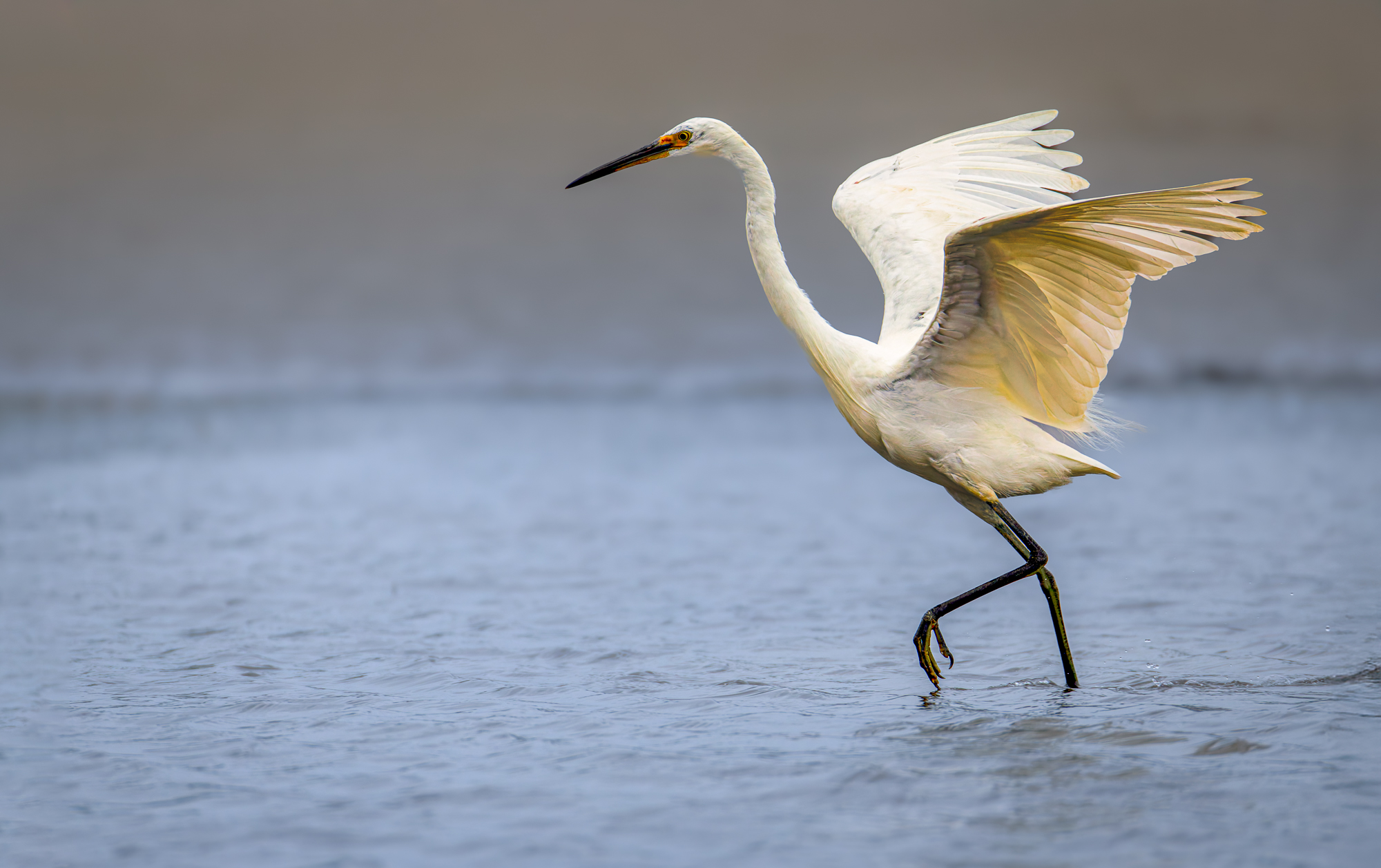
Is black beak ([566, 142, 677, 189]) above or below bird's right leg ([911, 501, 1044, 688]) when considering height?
above

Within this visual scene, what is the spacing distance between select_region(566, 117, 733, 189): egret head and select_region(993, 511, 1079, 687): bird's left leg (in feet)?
7.28

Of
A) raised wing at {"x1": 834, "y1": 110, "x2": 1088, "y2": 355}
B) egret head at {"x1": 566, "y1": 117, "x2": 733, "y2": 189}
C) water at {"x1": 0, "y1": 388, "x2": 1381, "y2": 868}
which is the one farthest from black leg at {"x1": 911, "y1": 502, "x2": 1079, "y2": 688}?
A: egret head at {"x1": 566, "y1": 117, "x2": 733, "y2": 189}

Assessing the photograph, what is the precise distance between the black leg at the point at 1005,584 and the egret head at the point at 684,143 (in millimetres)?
2141

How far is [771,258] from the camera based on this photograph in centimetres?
558

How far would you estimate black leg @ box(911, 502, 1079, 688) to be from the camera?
5.50m

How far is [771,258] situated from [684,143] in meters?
0.70

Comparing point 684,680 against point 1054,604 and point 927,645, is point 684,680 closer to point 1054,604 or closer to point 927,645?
point 927,645

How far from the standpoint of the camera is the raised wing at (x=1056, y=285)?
14.5 feet

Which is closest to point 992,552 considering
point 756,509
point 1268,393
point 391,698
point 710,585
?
point 710,585

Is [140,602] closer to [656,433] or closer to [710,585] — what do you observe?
[710,585]

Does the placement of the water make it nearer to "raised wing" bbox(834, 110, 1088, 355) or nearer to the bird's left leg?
the bird's left leg

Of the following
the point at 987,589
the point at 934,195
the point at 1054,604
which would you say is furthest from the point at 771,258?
the point at 1054,604

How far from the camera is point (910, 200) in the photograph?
641cm

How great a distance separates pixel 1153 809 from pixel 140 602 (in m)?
6.73
